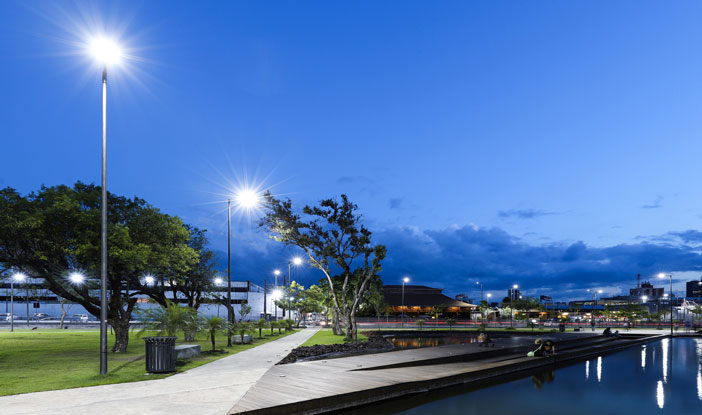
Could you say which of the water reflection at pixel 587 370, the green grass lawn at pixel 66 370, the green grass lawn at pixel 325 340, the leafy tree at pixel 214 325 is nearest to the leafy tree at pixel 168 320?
the green grass lawn at pixel 66 370

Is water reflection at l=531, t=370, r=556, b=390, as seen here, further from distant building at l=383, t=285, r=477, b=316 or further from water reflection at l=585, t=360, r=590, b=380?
distant building at l=383, t=285, r=477, b=316

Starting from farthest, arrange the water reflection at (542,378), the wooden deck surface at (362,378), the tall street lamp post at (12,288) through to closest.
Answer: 1. the tall street lamp post at (12,288)
2. the water reflection at (542,378)
3. the wooden deck surface at (362,378)

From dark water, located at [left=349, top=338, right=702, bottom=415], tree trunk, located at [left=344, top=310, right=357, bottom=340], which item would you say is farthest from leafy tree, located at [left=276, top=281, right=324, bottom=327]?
dark water, located at [left=349, top=338, right=702, bottom=415]

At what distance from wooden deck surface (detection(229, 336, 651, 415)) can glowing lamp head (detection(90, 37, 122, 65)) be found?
10.6 m

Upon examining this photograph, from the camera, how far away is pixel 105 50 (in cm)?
1390

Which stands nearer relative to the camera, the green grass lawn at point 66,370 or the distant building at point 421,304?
the green grass lawn at point 66,370

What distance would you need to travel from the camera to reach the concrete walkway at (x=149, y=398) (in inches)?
363

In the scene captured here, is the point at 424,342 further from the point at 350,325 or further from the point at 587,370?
the point at 587,370

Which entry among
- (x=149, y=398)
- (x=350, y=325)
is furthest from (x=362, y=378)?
(x=350, y=325)

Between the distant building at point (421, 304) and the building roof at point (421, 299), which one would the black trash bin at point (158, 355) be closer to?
the distant building at point (421, 304)

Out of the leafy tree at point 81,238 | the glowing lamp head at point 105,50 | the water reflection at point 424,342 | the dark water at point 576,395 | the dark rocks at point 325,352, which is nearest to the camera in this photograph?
the dark water at point 576,395

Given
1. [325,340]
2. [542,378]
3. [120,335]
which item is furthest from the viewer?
[325,340]

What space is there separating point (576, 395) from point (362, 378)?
780 centimetres

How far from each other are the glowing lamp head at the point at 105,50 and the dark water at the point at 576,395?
12464 mm
